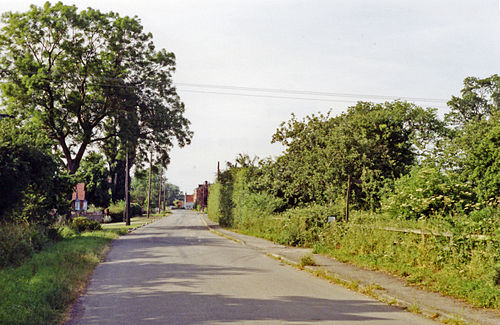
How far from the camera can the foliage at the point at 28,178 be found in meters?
18.4

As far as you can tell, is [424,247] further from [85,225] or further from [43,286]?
[85,225]

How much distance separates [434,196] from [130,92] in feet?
97.8

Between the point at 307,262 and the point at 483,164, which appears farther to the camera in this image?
the point at 483,164

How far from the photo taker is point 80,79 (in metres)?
37.7

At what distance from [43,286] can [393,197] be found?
10.3 m

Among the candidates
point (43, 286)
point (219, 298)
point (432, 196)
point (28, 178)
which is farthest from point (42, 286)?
point (28, 178)

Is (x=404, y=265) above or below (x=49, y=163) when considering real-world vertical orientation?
below

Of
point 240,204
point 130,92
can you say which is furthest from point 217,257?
point 130,92

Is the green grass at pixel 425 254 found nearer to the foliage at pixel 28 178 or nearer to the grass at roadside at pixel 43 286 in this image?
the grass at roadside at pixel 43 286

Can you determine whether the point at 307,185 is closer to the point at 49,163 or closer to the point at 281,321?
the point at 49,163

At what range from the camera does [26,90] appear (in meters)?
36.0

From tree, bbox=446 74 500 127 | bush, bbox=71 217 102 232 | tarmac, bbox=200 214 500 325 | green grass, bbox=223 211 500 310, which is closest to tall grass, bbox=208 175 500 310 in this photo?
green grass, bbox=223 211 500 310

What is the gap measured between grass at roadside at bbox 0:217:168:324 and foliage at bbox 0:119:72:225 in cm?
443

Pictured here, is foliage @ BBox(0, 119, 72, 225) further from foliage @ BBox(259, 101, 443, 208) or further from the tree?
the tree
